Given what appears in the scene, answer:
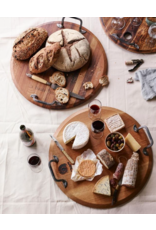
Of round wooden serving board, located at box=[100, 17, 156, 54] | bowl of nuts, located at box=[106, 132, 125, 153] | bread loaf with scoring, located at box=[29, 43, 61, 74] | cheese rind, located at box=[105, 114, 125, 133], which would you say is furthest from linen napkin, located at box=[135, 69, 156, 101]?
bread loaf with scoring, located at box=[29, 43, 61, 74]

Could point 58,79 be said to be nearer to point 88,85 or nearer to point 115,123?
point 88,85

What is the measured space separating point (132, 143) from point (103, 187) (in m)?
0.36

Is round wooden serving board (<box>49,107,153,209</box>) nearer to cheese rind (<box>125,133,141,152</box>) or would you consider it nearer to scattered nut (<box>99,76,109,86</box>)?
cheese rind (<box>125,133,141,152</box>)

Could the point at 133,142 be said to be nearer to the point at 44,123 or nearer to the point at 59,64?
the point at 44,123

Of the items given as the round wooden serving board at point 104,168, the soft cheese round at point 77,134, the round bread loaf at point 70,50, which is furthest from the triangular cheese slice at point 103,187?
the round bread loaf at point 70,50

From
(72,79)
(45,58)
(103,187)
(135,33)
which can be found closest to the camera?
(103,187)

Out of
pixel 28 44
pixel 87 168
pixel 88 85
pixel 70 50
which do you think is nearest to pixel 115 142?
pixel 87 168

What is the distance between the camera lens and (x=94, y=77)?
1840 mm

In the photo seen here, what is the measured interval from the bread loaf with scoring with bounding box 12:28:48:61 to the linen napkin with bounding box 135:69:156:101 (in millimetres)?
876

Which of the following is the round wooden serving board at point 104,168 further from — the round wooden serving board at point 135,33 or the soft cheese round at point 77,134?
the round wooden serving board at point 135,33

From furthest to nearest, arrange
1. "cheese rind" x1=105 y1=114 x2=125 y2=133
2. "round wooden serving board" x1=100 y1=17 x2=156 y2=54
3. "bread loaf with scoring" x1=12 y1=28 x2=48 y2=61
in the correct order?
"round wooden serving board" x1=100 y1=17 x2=156 y2=54
"bread loaf with scoring" x1=12 y1=28 x2=48 y2=61
"cheese rind" x1=105 y1=114 x2=125 y2=133

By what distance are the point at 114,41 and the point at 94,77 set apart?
0.42 m

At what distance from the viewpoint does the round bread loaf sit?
178 cm

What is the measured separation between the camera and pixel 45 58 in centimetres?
172
